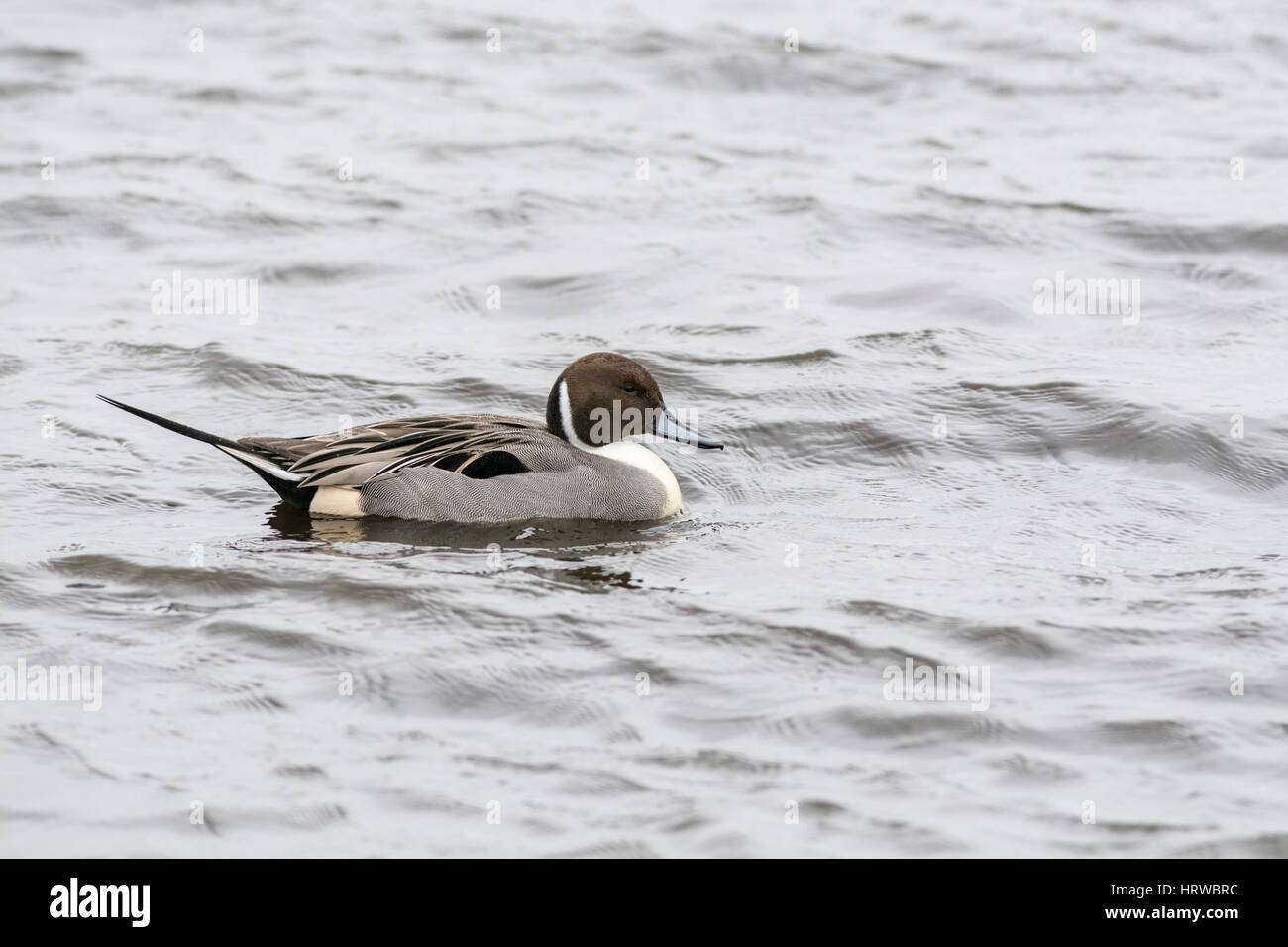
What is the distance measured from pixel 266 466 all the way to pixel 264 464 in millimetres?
19

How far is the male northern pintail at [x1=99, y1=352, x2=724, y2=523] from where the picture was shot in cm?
760

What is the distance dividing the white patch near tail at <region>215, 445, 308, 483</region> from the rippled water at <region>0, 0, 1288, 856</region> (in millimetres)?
199

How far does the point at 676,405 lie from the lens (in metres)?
9.30

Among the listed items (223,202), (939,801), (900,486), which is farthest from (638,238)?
(939,801)

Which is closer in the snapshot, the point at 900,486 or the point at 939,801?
the point at 939,801

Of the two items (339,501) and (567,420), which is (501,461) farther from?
(339,501)

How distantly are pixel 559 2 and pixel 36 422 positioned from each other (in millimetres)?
10095

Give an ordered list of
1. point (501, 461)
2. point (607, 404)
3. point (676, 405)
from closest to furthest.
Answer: point (501, 461) < point (607, 404) < point (676, 405)

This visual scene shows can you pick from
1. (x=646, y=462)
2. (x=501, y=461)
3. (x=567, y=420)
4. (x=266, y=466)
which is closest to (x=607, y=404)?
(x=567, y=420)

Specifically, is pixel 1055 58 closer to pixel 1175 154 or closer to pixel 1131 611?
pixel 1175 154

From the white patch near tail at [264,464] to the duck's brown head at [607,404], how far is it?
120 cm

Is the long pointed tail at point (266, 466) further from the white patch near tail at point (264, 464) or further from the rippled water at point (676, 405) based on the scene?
the rippled water at point (676, 405)

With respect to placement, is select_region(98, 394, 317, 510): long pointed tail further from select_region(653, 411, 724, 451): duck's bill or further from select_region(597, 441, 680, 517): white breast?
select_region(653, 411, 724, 451): duck's bill

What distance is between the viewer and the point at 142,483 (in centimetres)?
809
